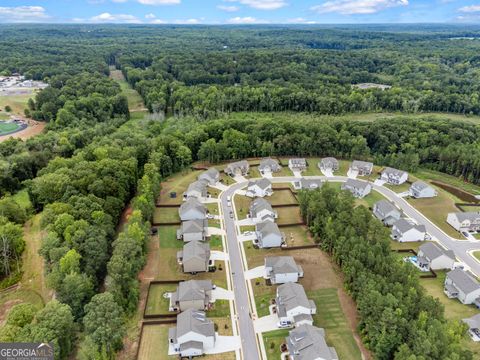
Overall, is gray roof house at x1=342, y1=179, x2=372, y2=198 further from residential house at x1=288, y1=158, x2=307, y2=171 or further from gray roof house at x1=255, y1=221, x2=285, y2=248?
gray roof house at x1=255, y1=221, x2=285, y2=248

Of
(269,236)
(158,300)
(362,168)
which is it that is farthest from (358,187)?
(158,300)

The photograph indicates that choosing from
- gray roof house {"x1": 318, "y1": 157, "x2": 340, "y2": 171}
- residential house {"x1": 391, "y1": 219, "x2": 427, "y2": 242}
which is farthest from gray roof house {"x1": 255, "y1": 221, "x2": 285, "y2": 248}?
gray roof house {"x1": 318, "y1": 157, "x2": 340, "y2": 171}

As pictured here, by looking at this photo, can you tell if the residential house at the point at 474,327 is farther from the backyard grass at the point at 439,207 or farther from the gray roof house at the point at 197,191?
the gray roof house at the point at 197,191

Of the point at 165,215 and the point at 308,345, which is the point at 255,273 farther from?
the point at 165,215

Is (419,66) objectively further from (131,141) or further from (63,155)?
(63,155)

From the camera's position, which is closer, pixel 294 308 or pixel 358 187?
pixel 294 308

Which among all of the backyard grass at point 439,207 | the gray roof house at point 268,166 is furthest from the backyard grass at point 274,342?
the gray roof house at point 268,166
